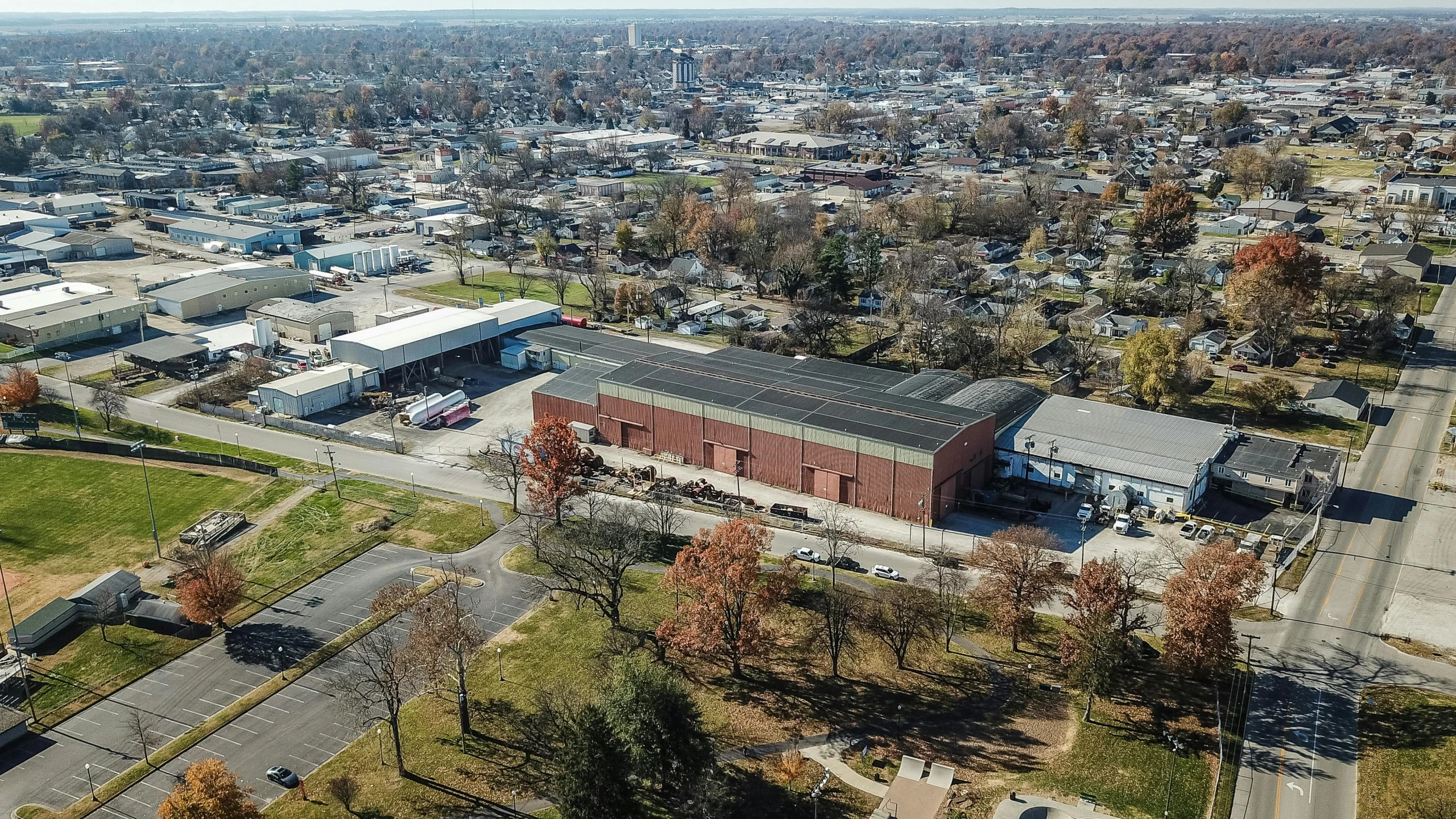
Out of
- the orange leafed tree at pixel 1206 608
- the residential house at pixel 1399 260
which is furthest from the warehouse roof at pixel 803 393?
the residential house at pixel 1399 260

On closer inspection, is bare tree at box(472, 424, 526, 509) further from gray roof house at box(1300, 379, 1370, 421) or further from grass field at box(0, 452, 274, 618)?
gray roof house at box(1300, 379, 1370, 421)

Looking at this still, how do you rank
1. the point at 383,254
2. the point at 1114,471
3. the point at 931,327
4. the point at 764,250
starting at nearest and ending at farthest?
the point at 1114,471
the point at 931,327
the point at 764,250
the point at 383,254

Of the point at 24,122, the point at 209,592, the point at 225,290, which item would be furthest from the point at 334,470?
the point at 24,122

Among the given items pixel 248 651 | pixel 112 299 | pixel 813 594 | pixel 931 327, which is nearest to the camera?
pixel 248 651

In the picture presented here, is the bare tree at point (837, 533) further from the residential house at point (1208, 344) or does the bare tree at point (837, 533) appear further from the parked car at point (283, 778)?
the residential house at point (1208, 344)

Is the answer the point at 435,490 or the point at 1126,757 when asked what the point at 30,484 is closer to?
the point at 435,490

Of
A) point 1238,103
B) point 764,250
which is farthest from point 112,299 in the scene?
point 1238,103
